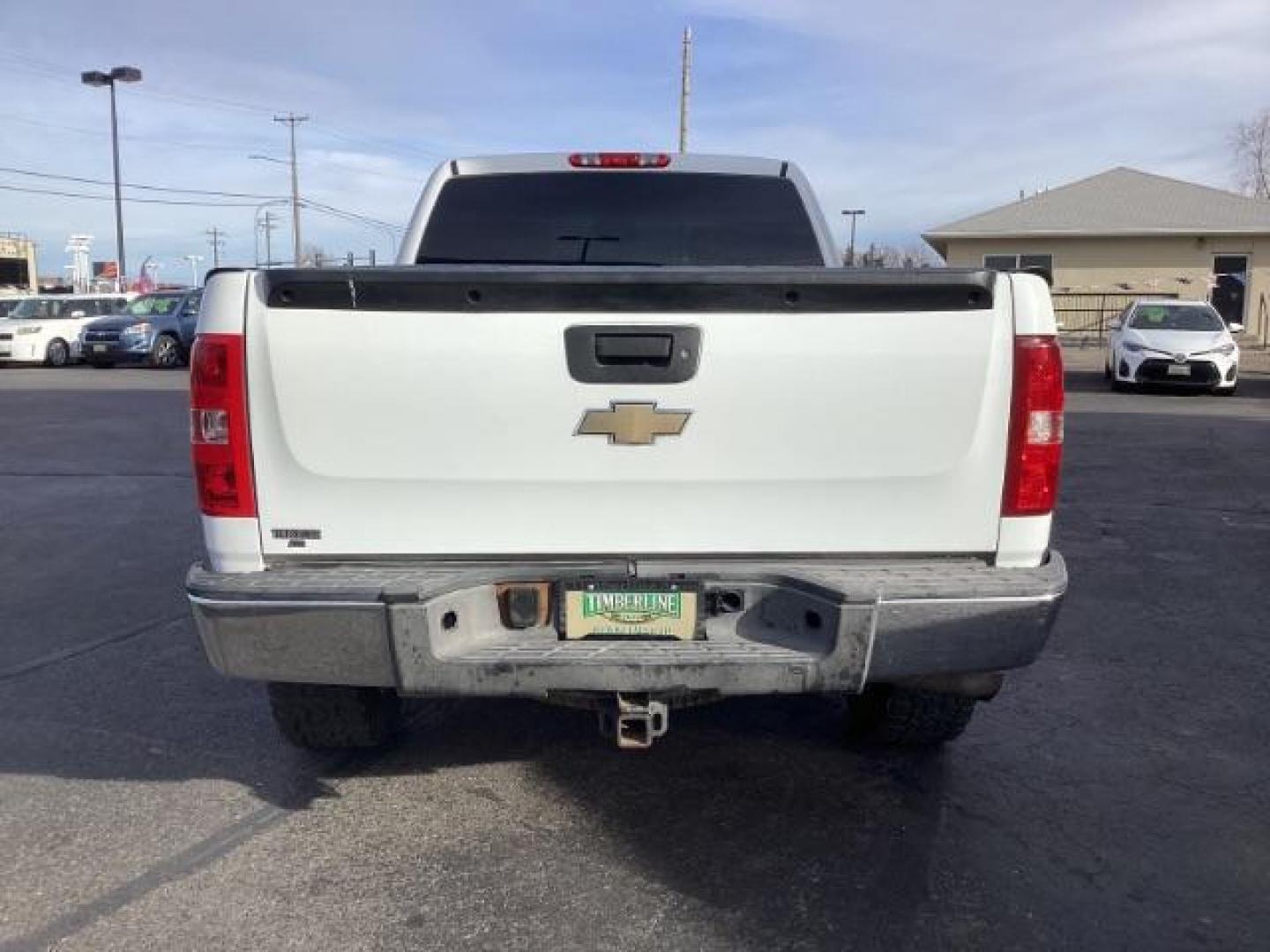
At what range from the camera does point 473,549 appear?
340 centimetres

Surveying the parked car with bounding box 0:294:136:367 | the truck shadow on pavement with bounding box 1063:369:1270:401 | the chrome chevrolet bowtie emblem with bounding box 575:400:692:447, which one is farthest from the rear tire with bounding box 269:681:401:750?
the parked car with bounding box 0:294:136:367

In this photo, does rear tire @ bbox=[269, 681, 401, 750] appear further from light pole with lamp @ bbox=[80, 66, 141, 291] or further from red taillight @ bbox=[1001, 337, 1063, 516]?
light pole with lamp @ bbox=[80, 66, 141, 291]

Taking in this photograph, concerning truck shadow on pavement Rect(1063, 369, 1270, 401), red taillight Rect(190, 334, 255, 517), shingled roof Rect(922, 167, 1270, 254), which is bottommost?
truck shadow on pavement Rect(1063, 369, 1270, 401)

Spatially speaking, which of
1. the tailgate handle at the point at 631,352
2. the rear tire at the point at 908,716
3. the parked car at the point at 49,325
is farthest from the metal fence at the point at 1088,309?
the tailgate handle at the point at 631,352

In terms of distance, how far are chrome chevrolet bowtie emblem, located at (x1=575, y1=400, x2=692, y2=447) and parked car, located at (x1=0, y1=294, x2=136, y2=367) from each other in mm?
28865

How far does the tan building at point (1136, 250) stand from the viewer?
32.0 metres

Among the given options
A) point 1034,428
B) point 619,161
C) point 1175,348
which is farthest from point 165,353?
point 1034,428

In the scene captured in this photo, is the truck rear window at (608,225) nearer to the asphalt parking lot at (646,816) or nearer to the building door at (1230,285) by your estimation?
the asphalt parking lot at (646,816)

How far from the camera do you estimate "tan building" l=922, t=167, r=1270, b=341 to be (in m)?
32.0

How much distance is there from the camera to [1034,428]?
336 centimetres

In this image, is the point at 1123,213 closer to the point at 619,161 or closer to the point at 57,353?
the point at 57,353

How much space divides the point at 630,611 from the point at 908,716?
4.72 feet

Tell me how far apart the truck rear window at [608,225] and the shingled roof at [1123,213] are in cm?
2901

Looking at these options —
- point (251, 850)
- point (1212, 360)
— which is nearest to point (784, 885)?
point (251, 850)
